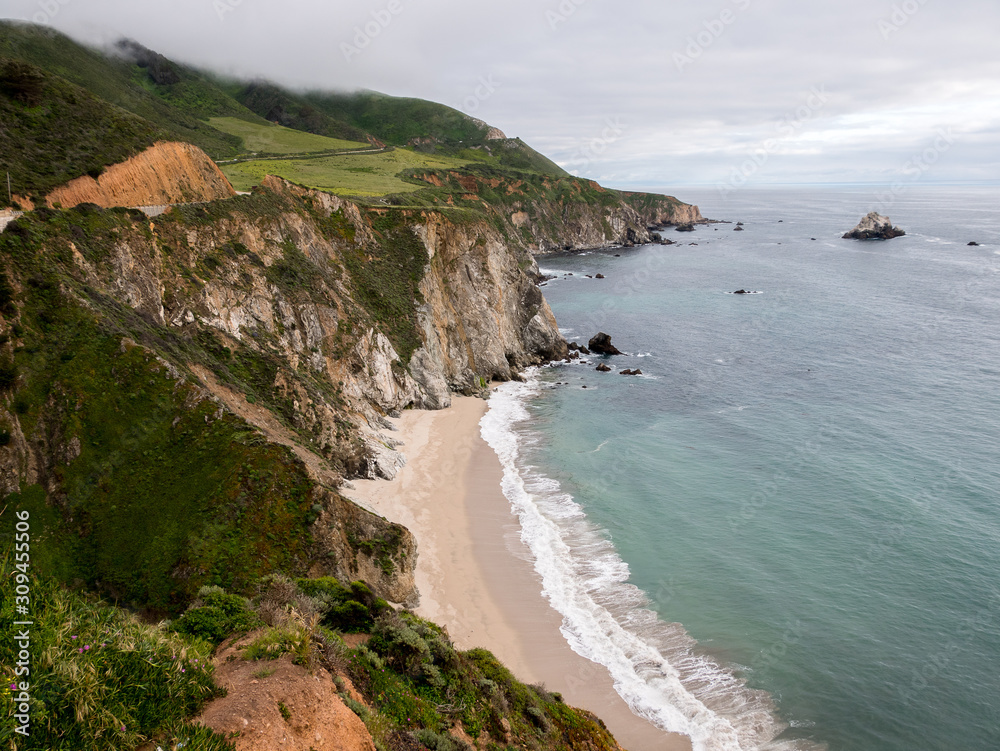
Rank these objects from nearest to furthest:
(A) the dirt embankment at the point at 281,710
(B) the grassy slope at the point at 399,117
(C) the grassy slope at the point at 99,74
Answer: (A) the dirt embankment at the point at 281,710
(C) the grassy slope at the point at 99,74
(B) the grassy slope at the point at 399,117

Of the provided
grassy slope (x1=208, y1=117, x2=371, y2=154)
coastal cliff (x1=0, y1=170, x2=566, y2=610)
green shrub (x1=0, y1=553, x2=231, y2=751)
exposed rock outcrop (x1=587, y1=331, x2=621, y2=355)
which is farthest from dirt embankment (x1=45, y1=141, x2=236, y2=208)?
grassy slope (x1=208, y1=117, x2=371, y2=154)

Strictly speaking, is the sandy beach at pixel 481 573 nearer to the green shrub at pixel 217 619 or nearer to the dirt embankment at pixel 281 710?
the green shrub at pixel 217 619

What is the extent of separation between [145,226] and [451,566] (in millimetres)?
23009

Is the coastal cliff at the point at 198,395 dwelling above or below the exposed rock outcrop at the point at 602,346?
above

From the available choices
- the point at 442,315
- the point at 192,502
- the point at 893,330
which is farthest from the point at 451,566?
the point at 893,330

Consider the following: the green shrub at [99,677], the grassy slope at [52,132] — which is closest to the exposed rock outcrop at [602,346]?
the grassy slope at [52,132]

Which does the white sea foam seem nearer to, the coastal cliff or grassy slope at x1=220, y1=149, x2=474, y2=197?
the coastal cliff

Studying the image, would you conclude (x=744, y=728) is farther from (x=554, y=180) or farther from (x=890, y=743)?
(x=554, y=180)

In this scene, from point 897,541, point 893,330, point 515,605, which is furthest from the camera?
point 893,330

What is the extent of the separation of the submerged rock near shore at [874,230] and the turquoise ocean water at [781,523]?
3482 inches

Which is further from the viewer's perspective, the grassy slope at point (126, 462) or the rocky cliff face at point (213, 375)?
the rocky cliff face at point (213, 375)

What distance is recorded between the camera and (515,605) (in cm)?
2523

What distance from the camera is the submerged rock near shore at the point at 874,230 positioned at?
14500cm

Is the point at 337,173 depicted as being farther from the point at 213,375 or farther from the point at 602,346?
the point at 213,375
